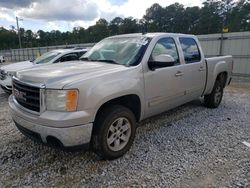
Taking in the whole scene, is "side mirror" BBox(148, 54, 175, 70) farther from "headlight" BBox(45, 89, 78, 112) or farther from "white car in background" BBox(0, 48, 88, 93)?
"white car in background" BBox(0, 48, 88, 93)

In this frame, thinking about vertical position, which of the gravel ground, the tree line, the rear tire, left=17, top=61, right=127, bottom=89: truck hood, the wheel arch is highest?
the tree line

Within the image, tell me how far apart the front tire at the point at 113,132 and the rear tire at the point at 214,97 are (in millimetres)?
3139

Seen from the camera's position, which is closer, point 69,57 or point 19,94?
point 19,94

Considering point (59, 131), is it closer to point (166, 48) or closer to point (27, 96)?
point (27, 96)

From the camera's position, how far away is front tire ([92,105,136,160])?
3.00m

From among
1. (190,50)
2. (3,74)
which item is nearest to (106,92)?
(190,50)

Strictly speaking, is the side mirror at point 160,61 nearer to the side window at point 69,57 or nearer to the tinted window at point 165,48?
the tinted window at point 165,48

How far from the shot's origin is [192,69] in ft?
15.3

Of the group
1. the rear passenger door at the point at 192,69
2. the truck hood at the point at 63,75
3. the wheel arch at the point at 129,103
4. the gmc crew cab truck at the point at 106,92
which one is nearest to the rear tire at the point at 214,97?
the rear passenger door at the point at 192,69

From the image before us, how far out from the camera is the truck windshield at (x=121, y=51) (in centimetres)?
362

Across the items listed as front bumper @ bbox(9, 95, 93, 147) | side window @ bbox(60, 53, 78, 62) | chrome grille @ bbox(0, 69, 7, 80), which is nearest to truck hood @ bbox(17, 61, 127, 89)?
front bumper @ bbox(9, 95, 93, 147)

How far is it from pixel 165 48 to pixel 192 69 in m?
0.87

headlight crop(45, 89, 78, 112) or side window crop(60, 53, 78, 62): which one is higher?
side window crop(60, 53, 78, 62)

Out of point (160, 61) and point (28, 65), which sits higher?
point (160, 61)
